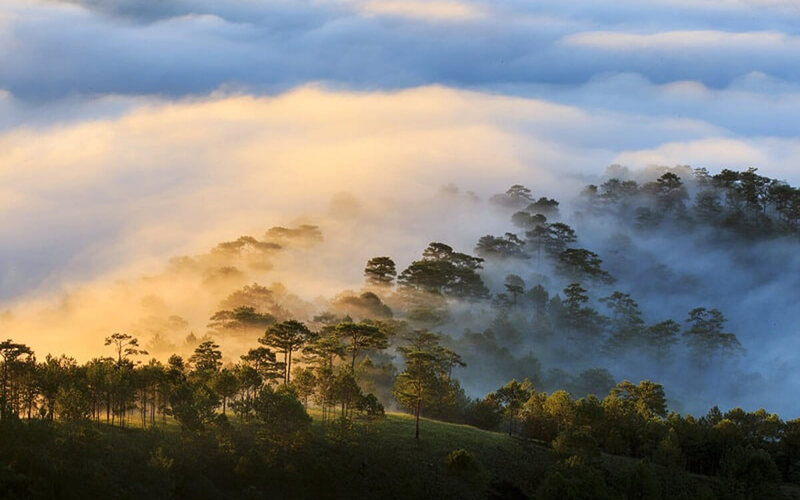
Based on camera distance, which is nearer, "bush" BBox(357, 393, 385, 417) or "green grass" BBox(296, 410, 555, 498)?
"green grass" BBox(296, 410, 555, 498)

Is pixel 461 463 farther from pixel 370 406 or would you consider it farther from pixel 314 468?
pixel 314 468

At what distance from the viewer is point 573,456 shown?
109125mm

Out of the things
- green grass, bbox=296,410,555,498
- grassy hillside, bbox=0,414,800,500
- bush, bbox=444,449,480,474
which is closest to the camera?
grassy hillside, bbox=0,414,800,500

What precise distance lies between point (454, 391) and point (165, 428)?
177ft

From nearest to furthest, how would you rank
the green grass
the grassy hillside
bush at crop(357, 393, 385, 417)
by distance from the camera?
the grassy hillside
the green grass
bush at crop(357, 393, 385, 417)

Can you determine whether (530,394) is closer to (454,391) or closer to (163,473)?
(454,391)

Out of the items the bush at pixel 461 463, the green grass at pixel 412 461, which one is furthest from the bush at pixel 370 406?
the bush at pixel 461 463

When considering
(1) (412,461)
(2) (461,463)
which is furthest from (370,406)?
(2) (461,463)

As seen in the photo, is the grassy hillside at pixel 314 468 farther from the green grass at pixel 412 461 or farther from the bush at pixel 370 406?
the bush at pixel 370 406

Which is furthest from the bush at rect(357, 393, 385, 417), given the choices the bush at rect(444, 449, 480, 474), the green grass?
the bush at rect(444, 449, 480, 474)

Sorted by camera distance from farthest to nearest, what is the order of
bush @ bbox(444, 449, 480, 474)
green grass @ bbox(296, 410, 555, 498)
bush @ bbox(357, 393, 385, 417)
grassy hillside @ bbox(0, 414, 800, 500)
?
bush @ bbox(357, 393, 385, 417)
bush @ bbox(444, 449, 480, 474)
green grass @ bbox(296, 410, 555, 498)
grassy hillside @ bbox(0, 414, 800, 500)

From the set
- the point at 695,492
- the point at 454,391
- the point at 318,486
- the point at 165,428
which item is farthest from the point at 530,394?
the point at 165,428

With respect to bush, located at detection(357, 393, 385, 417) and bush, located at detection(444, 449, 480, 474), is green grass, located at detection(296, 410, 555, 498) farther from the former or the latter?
bush, located at detection(357, 393, 385, 417)

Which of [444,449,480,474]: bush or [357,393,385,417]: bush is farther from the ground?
[357,393,385,417]: bush
